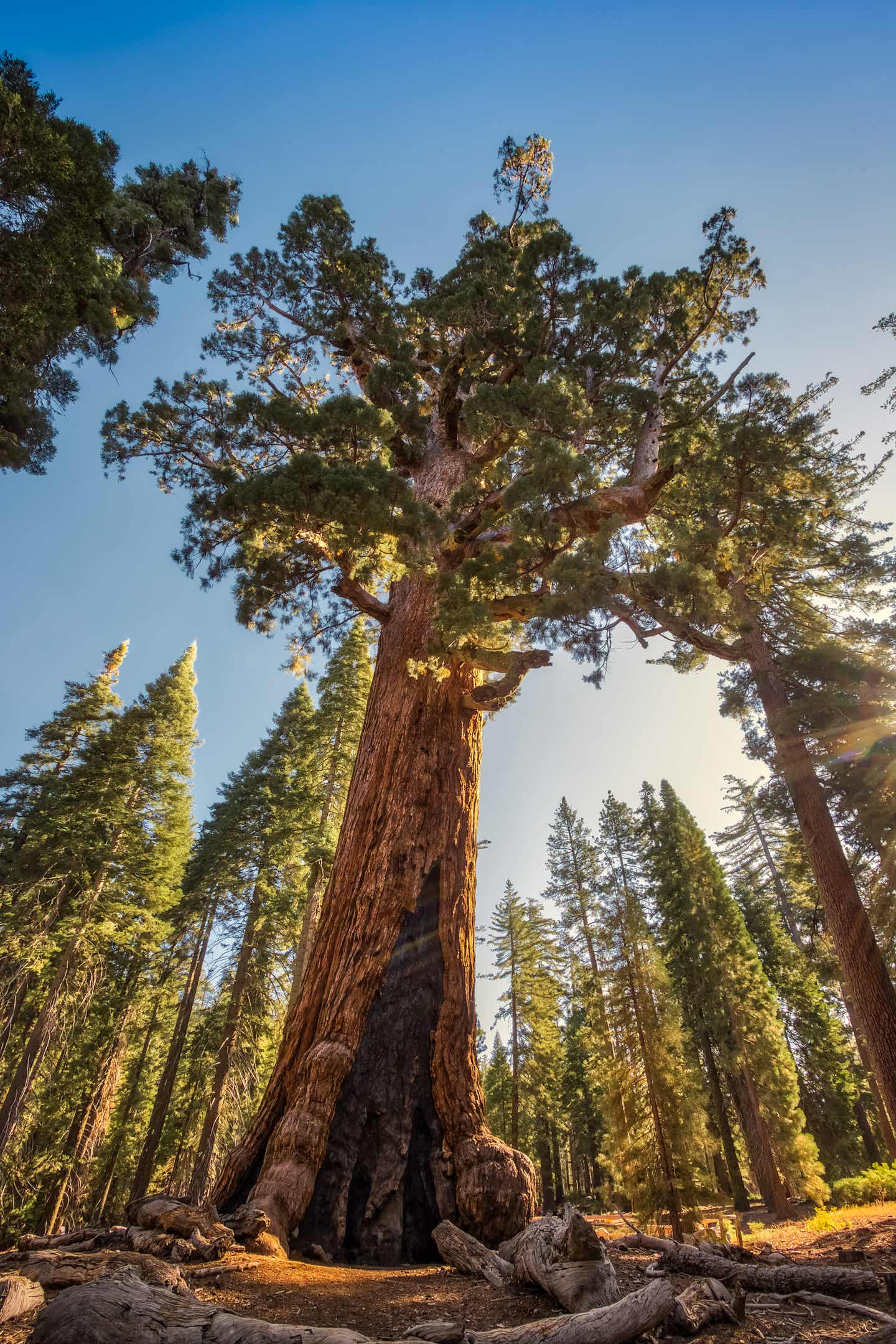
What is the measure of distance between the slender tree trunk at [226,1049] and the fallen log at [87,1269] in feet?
41.4

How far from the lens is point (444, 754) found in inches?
283

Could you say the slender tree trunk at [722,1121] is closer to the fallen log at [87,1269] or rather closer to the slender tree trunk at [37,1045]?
the slender tree trunk at [37,1045]

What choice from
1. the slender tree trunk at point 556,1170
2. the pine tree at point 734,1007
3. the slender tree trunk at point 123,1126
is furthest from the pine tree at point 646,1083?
the slender tree trunk at point 556,1170

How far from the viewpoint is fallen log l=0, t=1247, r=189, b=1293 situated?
118 inches

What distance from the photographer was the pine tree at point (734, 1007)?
17422 millimetres

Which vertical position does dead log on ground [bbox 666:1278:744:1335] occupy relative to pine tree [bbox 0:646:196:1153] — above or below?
below

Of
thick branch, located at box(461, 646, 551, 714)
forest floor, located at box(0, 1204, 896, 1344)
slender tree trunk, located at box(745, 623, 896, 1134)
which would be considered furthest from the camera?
slender tree trunk, located at box(745, 623, 896, 1134)

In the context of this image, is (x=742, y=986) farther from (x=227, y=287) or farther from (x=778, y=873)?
(x=227, y=287)

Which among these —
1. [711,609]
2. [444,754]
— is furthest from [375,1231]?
[711,609]

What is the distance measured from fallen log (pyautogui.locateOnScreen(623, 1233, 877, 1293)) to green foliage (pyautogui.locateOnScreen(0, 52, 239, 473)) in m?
9.88

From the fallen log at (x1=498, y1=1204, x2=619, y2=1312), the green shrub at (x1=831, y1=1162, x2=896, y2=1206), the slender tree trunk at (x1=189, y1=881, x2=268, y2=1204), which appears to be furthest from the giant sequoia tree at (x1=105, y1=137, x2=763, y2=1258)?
the green shrub at (x1=831, y1=1162, x2=896, y2=1206)

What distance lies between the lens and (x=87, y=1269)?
316 cm

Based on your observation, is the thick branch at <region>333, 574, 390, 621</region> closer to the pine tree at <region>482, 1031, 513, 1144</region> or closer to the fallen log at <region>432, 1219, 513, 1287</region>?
the fallen log at <region>432, 1219, 513, 1287</region>

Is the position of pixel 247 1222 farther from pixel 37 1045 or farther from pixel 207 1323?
pixel 37 1045
